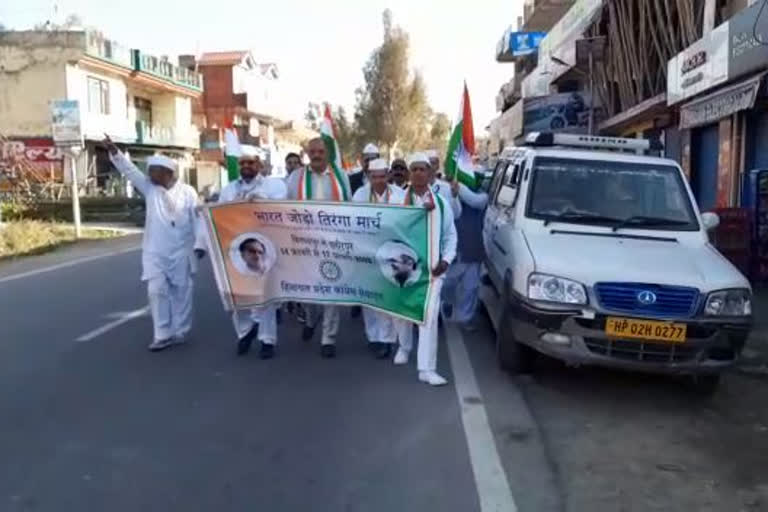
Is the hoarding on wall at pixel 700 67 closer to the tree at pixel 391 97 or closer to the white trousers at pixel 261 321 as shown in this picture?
the white trousers at pixel 261 321

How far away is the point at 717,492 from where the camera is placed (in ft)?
14.3

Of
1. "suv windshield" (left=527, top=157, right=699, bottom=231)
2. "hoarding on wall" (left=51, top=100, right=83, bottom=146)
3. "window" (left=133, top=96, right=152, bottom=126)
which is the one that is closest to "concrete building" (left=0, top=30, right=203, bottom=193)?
"window" (left=133, top=96, right=152, bottom=126)

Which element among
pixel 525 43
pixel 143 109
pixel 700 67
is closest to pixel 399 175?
pixel 700 67

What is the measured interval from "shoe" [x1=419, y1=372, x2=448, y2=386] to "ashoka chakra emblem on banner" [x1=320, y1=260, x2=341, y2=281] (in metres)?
1.18

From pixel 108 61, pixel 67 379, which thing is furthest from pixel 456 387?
pixel 108 61

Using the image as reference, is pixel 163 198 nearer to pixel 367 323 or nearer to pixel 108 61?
pixel 367 323

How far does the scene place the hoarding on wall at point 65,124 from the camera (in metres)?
20.0

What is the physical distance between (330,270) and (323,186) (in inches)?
35.2

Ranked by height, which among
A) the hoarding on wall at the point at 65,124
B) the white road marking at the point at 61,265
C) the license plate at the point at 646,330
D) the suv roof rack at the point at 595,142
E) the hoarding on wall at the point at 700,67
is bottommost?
the white road marking at the point at 61,265

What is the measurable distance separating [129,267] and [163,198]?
292 inches

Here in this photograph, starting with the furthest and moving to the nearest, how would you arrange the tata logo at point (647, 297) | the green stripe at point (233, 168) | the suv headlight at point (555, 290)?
1. the green stripe at point (233, 168)
2. the suv headlight at point (555, 290)
3. the tata logo at point (647, 297)

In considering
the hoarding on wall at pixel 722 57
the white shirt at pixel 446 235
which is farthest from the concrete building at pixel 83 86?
the white shirt at pixel 446 235

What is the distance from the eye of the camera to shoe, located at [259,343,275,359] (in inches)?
282

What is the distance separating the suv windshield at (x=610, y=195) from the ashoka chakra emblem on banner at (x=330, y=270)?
1715 mm
